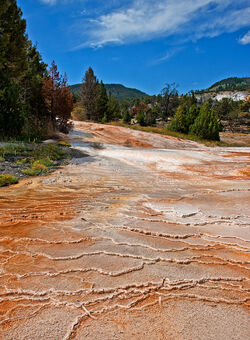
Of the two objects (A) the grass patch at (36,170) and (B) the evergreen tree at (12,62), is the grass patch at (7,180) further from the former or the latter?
(B) the evergreen tree at (12,62)

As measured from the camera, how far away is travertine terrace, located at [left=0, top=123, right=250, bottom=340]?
123 cm

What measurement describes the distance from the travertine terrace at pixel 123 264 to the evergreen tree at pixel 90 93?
25871 mm

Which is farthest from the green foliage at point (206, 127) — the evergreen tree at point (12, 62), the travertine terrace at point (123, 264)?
the travertine terrace at point (123, 264)

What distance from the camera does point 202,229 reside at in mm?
2562

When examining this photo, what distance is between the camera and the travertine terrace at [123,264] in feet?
4.04

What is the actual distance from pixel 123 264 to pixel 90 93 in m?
29.0

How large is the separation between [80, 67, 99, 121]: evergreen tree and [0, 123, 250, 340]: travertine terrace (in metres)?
25.9

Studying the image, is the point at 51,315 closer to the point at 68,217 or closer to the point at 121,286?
the point at 121,286

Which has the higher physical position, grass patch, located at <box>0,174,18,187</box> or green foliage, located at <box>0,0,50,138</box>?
green foliage, located at <box>0,0,50,138</box>

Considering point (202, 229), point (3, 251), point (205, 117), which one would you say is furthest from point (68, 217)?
point (205, 117)

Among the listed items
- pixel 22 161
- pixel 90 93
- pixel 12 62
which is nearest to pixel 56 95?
pixel 12 62

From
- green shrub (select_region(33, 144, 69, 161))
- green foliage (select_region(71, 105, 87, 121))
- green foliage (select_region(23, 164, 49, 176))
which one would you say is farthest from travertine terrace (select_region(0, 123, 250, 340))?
green foliage (select_region(71, 105, 87, 121))

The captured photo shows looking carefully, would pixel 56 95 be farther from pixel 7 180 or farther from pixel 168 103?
pixel 168 103

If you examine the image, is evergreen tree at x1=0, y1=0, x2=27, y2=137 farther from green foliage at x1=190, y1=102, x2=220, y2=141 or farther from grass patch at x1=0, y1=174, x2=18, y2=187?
green foliage at x1=190, y1=102, x2=220, y2=141
